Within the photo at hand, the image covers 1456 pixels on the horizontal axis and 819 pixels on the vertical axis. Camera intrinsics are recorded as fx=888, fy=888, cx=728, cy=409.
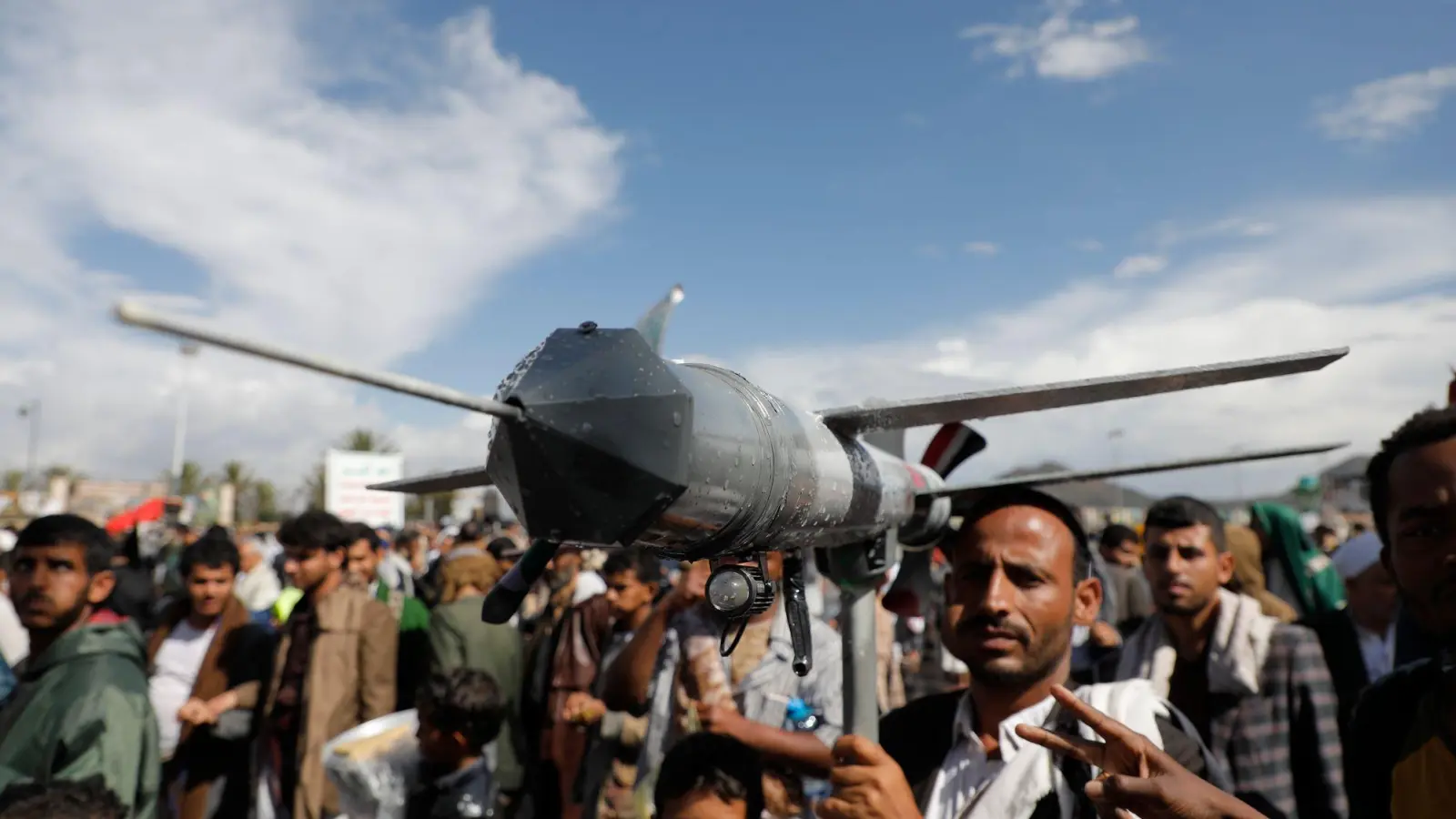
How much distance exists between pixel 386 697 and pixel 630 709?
149 centimetres

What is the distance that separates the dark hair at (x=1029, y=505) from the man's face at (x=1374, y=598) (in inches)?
105

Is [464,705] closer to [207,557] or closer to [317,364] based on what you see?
[207,557]

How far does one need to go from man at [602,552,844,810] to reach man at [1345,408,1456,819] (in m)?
1.52

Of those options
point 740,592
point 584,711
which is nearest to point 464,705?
point 584,711

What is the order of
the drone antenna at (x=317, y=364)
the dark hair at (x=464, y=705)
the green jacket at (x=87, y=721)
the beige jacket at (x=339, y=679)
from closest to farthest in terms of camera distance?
the drone antenna at (x=317, y=364), the green jacket at (x=87, y=721), the dark hair at (x=464, y=705), the beige jacket at (x=339, y=679)

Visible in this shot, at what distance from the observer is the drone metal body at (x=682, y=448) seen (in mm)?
881

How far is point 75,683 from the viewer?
128 inches

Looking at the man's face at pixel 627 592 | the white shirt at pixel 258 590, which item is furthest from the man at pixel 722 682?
the white shirt at pixel 258 590

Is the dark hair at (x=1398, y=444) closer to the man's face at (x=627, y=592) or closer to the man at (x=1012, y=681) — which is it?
the man at (x=1012, y=681)

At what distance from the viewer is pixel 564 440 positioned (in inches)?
34.5

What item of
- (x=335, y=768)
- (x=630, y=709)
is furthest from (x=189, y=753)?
(x=630, y=709)

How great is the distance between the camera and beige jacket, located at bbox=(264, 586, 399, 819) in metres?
4.56

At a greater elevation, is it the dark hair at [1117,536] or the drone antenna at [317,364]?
the drone antenna at [317,364]

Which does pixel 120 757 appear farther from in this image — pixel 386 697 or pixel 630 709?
pixel 630 709
